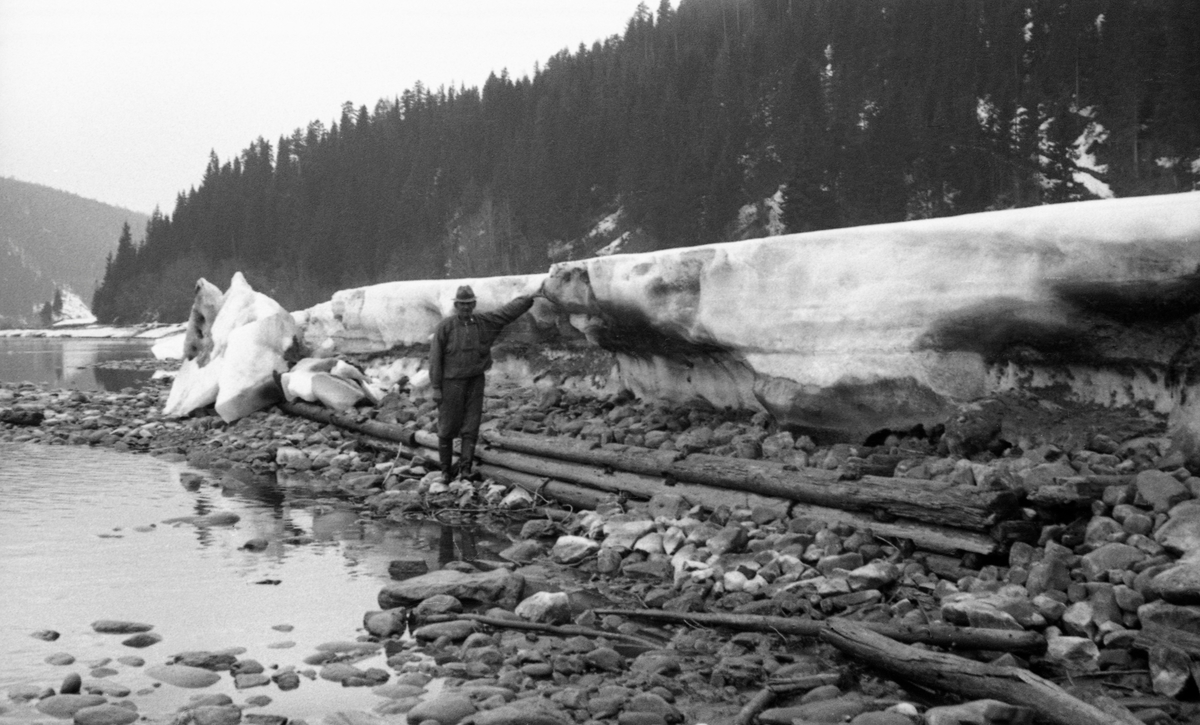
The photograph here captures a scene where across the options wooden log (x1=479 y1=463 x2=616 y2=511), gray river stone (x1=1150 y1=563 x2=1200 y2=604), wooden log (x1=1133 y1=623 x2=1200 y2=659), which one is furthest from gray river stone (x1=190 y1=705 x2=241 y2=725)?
wooden log (x1=479 y1=463 x2=616 y2=511)

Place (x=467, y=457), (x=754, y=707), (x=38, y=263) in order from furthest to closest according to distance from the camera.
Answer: (x=38, y=263), (x=467, y=457), (x=754, y=707)

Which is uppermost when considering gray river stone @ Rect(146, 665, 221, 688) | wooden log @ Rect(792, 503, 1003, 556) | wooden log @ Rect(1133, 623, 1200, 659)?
wooden log @ Rect(792, 503, 1003, 556)

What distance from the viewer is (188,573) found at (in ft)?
20.7

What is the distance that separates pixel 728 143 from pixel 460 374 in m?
42.9

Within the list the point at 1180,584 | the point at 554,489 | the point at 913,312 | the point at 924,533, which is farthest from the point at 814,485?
the point at 554,489

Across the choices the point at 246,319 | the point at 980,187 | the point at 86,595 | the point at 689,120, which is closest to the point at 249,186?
the point at 689,120

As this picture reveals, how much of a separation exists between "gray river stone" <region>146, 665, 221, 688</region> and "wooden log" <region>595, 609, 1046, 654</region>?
2310mm

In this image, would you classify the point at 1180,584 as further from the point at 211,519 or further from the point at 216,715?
the point at 211,519

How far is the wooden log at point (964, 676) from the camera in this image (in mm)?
3408

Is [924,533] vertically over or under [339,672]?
over

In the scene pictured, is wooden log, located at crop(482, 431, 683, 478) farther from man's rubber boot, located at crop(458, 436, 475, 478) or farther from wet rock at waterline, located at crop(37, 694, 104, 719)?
wet rock at waterline, located at crop(37, 694, 104, 719)

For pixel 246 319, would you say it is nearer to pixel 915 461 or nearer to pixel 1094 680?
pixel 915 461

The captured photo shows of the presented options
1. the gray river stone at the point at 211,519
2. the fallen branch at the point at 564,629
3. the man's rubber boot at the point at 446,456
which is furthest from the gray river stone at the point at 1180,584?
the gray river stone at the point at 211,519

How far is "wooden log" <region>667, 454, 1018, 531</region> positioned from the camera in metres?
5.13
